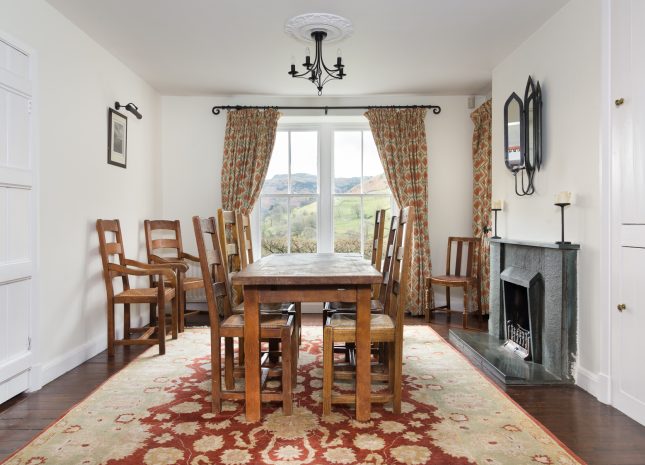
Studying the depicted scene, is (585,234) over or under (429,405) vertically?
over

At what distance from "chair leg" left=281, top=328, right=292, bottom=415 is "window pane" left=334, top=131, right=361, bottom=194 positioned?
3.45 metres

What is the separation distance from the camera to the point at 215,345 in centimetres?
246

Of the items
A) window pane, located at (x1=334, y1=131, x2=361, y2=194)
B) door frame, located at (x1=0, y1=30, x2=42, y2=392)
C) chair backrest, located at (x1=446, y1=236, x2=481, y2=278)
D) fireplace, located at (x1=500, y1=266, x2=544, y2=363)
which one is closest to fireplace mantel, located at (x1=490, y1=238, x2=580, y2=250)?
fireplace, located at (x1=500, y1=266, x2=544, y2=363)

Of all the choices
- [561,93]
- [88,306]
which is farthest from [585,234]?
[88,306]

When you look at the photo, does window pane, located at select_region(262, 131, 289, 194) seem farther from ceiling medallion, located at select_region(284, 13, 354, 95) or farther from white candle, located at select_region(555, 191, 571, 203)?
white candle, located at select_region(555, 191, 571, 203)

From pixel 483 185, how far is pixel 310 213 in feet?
6.76

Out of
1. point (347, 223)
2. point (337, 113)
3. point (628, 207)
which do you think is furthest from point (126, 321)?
point (628, 207)

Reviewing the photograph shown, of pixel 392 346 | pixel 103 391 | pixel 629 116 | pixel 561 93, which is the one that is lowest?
pixel 103 391

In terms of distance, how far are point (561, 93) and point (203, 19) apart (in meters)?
2.65

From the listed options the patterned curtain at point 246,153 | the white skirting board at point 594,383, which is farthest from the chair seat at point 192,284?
the white skirting board at point 594,383

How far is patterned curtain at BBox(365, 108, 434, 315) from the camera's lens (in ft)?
17.4

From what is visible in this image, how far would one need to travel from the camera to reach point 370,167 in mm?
5676

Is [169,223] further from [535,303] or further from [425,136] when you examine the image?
[535,303]

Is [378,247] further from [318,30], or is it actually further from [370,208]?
[370,208]
